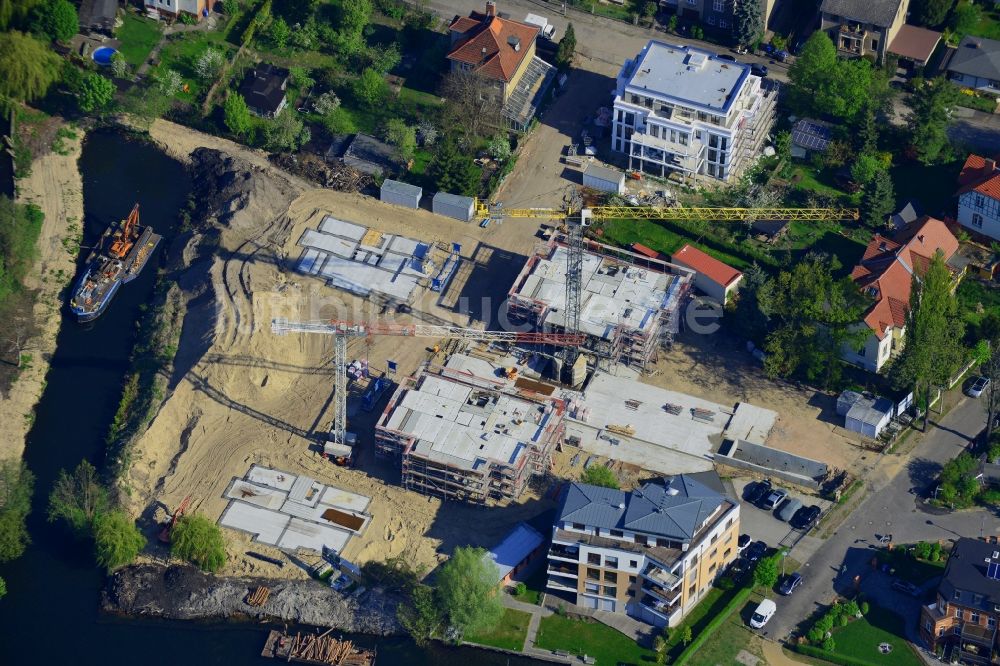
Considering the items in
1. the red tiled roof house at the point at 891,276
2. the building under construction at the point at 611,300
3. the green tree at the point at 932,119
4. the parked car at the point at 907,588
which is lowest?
the parked car at the point at 907,588

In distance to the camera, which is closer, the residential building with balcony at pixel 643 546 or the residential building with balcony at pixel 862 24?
the residential building with balcony at pixel 643 546

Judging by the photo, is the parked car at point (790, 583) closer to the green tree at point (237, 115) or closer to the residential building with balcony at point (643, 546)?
the residential building with balcony at point (643, 546)

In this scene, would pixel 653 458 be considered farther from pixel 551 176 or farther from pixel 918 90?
pixel 918 90

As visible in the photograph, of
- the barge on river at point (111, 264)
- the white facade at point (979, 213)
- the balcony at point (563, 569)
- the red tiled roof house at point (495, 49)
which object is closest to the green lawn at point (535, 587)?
the balcony at point (563, 569)

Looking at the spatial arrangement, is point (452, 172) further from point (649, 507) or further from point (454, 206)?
point (649, 507)

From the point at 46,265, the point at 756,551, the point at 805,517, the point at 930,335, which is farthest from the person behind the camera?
the point at 46,265

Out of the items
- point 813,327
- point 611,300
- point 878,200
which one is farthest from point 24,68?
point 878,200

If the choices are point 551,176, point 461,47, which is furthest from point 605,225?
point 461,47

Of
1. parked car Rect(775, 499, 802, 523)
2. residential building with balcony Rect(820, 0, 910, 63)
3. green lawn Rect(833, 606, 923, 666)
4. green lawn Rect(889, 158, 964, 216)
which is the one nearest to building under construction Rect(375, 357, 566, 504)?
parked car Rect(775, 499, 802, 523)
